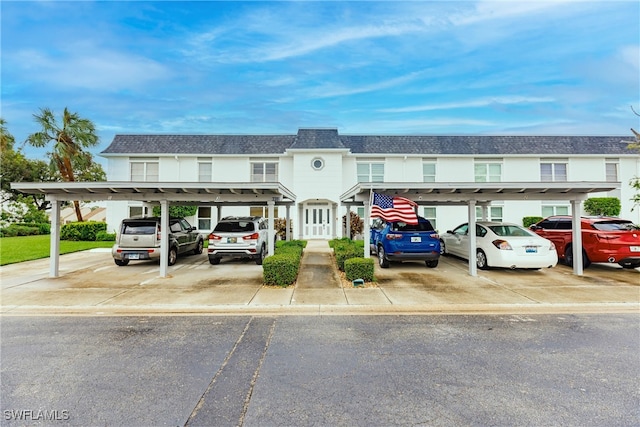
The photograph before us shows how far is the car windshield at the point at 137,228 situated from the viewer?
10703 millimetres

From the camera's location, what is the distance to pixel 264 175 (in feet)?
72.4

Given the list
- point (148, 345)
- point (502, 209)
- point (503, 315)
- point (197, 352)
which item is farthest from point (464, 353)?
point (502, 209)

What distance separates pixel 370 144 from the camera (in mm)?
22656

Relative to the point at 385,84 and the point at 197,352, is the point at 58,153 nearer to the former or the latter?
the point at 385,84

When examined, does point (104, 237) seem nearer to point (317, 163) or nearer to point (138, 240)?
point (138, 240)

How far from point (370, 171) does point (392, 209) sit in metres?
13.2

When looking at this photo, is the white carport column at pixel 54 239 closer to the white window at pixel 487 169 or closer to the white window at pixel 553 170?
the white window at pixel 487 169

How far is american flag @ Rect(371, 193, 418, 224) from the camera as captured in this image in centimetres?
884

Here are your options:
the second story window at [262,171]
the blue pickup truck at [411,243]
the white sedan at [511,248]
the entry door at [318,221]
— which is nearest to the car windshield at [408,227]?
the blue pickup truck at [411,243]

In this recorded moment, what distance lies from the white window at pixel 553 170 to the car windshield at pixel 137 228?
23.5 metres

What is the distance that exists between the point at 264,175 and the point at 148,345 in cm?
1801

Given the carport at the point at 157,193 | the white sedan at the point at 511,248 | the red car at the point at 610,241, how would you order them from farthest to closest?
the red car at the point at 610,241, the white sedan at the point at 511,248, the carport at the point at 157,193

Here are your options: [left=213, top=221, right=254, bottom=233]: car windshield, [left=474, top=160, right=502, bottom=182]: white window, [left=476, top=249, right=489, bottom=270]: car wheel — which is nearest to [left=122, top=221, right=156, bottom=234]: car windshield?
[left=213, top=221, right=254, bottom=233]: car windshield

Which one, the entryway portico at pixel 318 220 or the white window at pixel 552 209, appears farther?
the white window at pixel 552 209
